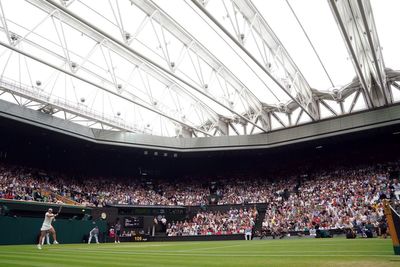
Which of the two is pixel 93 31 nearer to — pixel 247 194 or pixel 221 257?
pixel 221 257

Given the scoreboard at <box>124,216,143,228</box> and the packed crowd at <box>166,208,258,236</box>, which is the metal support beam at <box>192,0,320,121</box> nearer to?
the packed crowd at <box>166,208,258,236</box>

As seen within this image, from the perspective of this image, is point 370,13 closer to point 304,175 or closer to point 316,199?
point 316,199

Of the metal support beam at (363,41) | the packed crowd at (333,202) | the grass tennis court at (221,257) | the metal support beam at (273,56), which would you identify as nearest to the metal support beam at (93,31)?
the metal support beam at (273,56)

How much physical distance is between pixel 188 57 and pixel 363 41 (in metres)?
12.0

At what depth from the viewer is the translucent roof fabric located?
67.7ft

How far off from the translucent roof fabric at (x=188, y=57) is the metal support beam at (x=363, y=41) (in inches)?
7.4

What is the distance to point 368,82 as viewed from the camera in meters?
25.7

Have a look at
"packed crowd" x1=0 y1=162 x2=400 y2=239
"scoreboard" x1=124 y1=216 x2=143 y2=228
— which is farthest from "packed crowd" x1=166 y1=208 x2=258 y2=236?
"scoreboard" x1=124 y1=216 x2=143 y2=228

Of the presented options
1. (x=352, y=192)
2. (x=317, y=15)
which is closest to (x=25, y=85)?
(x=317, y=15)

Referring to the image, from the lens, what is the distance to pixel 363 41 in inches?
861

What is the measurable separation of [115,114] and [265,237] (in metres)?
18.7

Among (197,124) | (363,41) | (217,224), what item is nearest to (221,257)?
(363,41)

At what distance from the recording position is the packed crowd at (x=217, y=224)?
35031 mm

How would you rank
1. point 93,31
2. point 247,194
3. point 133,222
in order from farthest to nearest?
point 247,194 < point 133,222 < point 93,31
